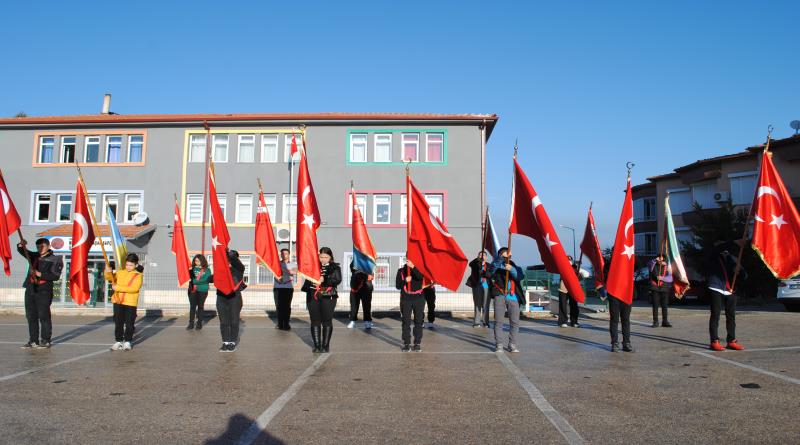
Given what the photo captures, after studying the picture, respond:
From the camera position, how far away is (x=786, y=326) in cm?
1504

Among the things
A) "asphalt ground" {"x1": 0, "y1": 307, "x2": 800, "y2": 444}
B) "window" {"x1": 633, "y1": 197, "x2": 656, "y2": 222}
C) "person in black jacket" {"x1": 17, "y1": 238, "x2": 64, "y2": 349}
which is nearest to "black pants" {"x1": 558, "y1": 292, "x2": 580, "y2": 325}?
"asphalt ground" {"x1": 0, "y1": 307, "x2": 800, "y2": 444}

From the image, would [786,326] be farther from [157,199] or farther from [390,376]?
[157,199]

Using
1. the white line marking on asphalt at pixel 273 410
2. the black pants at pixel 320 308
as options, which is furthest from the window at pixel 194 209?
the white line marking on asphalt at pixel 273 410

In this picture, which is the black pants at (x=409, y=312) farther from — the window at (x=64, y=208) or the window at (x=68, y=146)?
the window at (x=68, y=146)

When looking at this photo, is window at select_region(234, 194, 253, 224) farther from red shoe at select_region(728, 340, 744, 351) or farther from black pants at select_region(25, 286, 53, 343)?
red shoe at select_region(728, 340, 744, 351)

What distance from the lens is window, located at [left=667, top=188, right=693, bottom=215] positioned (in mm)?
46406

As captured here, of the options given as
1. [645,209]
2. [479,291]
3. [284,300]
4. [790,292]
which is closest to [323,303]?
[284,300]

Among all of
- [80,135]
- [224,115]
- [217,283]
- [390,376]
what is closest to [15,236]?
[80,135]

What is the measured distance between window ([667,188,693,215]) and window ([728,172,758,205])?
256 inches

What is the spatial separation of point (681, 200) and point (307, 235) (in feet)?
140

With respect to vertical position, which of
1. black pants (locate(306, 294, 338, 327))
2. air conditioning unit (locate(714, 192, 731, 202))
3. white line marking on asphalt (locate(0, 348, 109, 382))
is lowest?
white line marking on asphalt (locate(0, 348, 109, 382))

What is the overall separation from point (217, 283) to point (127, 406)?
4829 mm

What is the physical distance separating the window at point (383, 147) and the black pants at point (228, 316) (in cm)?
2100

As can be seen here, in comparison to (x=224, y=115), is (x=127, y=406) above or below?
below
